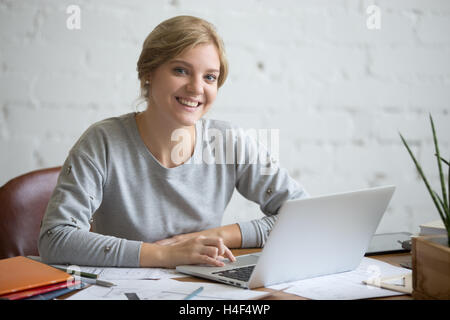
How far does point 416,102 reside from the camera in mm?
2008

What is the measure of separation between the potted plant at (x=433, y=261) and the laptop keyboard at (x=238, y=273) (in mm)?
276

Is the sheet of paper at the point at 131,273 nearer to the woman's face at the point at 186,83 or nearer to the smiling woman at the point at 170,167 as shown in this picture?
the smiling woman at the point at 170,167

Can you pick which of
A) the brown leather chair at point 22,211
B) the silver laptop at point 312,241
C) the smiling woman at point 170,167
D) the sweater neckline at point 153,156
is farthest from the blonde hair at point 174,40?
the silver laptop at point 312,241

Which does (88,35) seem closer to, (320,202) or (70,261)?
(70,261)

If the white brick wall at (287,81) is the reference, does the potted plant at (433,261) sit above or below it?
below

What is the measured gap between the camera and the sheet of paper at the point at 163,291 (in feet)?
2.77

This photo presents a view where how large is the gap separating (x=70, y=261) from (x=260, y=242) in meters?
0.44

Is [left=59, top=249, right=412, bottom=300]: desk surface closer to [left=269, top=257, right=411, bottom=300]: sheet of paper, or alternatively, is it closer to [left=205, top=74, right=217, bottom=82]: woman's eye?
[left=269, top=257, right=411, bottom=300]: sheet of paper

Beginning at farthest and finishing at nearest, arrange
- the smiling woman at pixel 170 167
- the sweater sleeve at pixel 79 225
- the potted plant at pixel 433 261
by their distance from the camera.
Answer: the smiling woman at pixel 170 167, the sweater sleeve at pixel 79 225, the potted plant at pixel 433 261

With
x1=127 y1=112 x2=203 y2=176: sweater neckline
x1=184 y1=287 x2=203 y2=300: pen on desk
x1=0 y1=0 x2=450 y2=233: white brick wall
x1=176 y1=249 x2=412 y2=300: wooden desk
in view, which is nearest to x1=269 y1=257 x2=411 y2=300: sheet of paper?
x1=176 y1=249 x2=412 y2=300: wooden desk

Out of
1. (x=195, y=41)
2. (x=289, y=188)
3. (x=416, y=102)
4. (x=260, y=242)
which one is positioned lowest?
(x=260, y=242)

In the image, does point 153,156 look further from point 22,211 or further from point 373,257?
point 373,257
